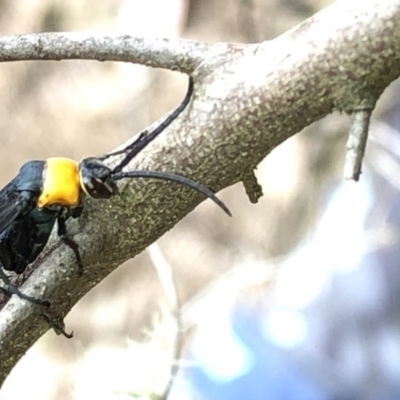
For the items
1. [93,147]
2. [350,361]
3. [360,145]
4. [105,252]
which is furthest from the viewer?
[93,147]

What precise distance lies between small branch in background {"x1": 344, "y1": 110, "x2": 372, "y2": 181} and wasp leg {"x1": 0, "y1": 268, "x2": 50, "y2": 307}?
260 millimetres

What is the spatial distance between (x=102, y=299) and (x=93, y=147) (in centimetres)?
36

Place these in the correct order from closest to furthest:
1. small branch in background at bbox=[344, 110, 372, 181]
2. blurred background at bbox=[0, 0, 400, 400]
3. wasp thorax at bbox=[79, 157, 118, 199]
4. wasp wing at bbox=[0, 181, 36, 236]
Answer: small branch in background at bbox=[344, 110, 372, 181]
wasp thorax at bbox=[79, 157, 118, 199]
wasp wing at bbox=[0, 181, 36, 236]
blurred background at bbox=[0, 0, 400, 400]

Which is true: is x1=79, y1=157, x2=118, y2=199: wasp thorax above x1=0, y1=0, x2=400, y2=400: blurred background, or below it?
above

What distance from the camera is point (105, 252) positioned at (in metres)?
0.56

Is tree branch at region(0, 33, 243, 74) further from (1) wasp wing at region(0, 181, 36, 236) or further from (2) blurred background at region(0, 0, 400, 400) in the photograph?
(2) blurred background at region(0, 0, 400, 400)

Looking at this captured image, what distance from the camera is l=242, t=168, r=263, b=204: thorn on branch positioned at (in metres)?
0.53

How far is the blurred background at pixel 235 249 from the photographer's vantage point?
1.53 meters

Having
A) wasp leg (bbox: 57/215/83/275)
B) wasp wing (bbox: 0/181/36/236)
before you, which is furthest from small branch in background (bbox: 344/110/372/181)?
wasp wing (bbox: 0/181/36/236)

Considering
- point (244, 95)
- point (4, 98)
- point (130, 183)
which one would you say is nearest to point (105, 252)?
point (130, 183)

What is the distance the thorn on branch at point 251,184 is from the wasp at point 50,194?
0.04m

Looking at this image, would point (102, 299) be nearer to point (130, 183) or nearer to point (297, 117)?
point (130, 183)

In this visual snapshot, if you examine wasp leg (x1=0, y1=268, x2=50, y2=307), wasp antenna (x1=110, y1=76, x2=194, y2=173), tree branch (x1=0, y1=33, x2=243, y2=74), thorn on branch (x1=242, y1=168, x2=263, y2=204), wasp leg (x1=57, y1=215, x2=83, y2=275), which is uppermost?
tree branch (x1=0, y1=33, x2=243, y2=74)

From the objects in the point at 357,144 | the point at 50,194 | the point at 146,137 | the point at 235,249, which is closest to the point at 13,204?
the point at 50,194
